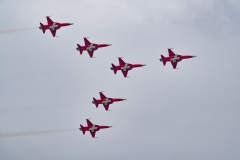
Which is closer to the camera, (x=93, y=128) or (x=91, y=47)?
(x=91, y=47)

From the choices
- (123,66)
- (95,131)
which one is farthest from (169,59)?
(95,131)

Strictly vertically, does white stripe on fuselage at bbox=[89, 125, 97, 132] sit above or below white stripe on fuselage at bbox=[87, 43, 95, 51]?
below

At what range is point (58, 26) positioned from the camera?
138 metres

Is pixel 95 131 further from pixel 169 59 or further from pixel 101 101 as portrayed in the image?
pixel 169 59

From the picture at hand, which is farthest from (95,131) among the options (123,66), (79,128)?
(123,66)

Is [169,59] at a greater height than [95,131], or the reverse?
[169,59]

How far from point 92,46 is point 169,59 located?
47.9 feet

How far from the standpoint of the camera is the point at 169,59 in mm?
138125

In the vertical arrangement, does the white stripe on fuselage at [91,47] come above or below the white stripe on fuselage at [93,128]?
above

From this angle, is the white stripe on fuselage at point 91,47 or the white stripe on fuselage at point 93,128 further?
the white stripe on fuselage at point 93,128

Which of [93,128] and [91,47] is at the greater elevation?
[91,47]

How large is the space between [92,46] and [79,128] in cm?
1550

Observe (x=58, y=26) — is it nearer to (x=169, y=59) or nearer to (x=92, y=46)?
(x=92, y=46)

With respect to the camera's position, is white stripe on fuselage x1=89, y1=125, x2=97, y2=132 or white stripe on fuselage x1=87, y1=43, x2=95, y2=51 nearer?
white stripe on fuselage x1=87, y1=43, x2=95, y2=51
